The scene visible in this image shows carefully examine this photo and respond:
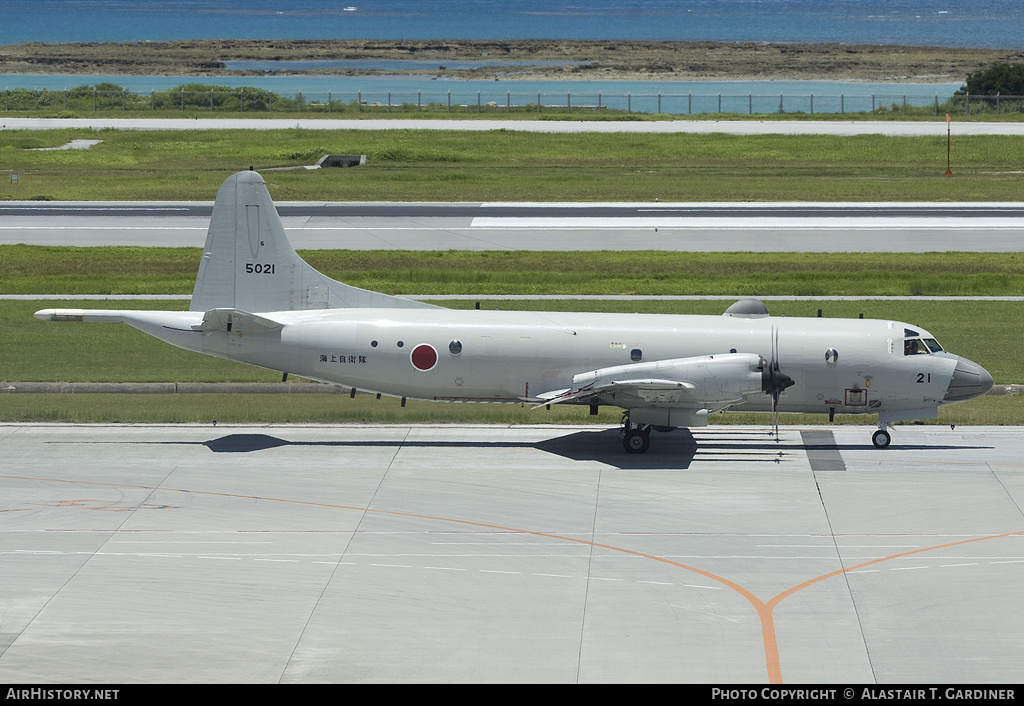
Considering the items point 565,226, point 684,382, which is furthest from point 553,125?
point 684,382

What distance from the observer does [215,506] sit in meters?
27.4

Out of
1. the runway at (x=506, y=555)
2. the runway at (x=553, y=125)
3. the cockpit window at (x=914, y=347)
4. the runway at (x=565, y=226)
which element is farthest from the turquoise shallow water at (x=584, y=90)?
the runway at (x=506, y=555)

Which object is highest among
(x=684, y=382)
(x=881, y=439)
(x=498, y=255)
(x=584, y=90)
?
(x=584, y=90)

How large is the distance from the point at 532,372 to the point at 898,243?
33.2m

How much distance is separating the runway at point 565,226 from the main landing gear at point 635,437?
27677mm

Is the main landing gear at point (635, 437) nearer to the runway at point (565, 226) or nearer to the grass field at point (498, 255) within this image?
the grass field at point (498, 255)

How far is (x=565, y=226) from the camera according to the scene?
208 ft

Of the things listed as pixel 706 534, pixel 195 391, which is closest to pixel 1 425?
pixel 195 391

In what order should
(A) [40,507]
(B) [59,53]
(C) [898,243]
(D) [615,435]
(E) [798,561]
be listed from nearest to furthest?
1. (E) [798,561]
2. (A) [40,507]
3. (D) [615,435]
4. (C) [898,243]
5. (B) [59,53]

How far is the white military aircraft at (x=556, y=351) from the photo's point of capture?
1232 inches

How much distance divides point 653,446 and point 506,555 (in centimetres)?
885

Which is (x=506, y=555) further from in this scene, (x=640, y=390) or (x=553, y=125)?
(x=553, y=125)

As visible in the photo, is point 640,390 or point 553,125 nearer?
point 640,390

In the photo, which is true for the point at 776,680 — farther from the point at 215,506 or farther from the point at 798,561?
the point at 215,506
